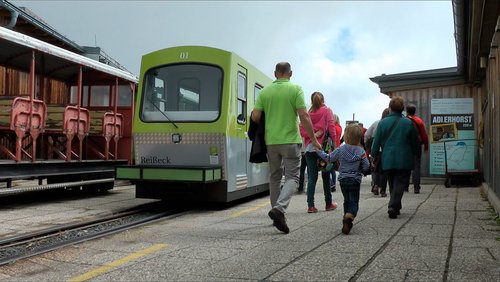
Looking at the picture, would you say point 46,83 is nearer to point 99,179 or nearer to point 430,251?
point 99,179

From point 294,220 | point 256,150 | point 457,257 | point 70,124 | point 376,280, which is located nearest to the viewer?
point 376,280

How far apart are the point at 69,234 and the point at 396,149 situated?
443cm

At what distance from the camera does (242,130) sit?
8.52m

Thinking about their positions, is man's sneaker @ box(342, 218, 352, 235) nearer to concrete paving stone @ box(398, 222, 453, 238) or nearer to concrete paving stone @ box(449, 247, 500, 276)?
concrete paving stone @ box(398, 222, 453, 238)

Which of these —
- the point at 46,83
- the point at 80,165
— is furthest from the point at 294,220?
the point at 46,83

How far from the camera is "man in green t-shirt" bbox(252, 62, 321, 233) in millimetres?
5691

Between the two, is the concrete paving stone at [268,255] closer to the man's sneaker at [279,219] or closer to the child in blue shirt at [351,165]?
the man's sneaker at [279,219]

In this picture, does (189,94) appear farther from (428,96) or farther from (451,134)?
(451,134)

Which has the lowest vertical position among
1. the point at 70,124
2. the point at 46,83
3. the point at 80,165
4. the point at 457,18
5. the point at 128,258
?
the point at 128,258

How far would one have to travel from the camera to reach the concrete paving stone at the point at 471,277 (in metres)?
3.48

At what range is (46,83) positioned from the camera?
1144cm

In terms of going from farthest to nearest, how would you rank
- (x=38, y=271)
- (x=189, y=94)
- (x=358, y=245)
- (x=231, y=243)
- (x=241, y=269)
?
(x=189, y=94) → (x=231, y=243) → (x=358, y=245) → (x=38, y=271) → (x=241, y=269)

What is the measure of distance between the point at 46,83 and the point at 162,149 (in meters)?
4.97

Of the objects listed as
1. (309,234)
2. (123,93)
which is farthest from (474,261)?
(123,93)
